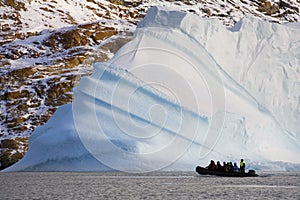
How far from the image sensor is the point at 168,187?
112 ft

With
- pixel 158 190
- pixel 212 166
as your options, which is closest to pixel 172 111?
pixel 212 166

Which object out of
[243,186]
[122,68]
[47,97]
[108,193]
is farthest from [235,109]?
[47,97]

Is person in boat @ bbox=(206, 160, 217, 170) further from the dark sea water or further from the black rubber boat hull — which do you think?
the dark sea water

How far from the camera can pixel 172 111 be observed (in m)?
45.2

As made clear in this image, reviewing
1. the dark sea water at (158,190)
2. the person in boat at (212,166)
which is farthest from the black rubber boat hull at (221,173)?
the dark sea water at (158,190)

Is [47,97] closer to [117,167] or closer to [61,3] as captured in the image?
→ [117,167]

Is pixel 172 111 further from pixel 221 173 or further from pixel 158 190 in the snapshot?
pixel 158 190

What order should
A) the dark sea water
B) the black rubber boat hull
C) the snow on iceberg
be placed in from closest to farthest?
the dark sea water → the black rubber boat hull → the snow on iceberg

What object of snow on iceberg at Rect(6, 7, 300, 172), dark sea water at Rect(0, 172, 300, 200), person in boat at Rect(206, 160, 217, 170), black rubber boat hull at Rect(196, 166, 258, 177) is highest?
snow on iceberg at Rect(6, 7, 300, 172)

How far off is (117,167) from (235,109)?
948 centimetres

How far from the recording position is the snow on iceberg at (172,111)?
1758 inches

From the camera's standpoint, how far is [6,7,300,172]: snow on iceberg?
147ft

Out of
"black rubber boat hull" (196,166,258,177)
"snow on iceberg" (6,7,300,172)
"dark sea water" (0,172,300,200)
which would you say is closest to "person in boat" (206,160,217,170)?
"black rubber boat hull" (196,166,258,177)

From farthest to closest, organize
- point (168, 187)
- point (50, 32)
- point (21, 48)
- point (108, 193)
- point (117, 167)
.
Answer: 1. point (50, 32)
2. point (21, 48)
3. point (117, 167)
4. point (168, 187)
5. point (108, 193)
